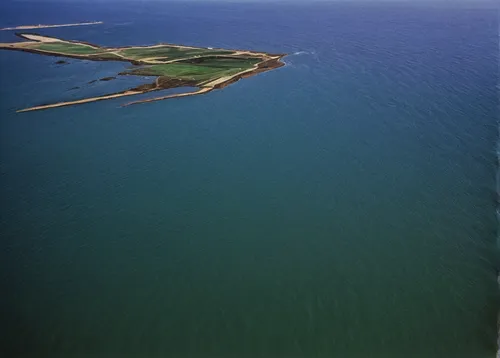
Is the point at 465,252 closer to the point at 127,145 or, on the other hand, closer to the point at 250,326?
the point at 250,326

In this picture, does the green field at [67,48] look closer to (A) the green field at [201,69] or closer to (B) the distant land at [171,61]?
(B) the distant land at [171,61]

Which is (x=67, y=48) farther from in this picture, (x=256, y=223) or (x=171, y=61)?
(x=256, y=223)

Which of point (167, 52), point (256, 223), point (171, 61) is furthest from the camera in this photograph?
point (167, 52)

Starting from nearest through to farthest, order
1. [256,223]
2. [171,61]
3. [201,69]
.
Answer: [256,223], [201,69], [171,61]

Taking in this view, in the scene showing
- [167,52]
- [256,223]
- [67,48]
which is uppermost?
[256,223]

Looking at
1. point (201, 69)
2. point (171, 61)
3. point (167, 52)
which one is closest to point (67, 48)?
point (167, 52)

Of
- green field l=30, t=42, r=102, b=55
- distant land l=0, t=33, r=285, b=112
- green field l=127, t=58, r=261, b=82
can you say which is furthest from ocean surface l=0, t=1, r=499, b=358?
green field l=30, t=42, r=102, b=55

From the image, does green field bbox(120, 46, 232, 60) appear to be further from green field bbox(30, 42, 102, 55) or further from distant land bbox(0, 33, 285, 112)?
green field bbox(30, 42, 102, 55)
